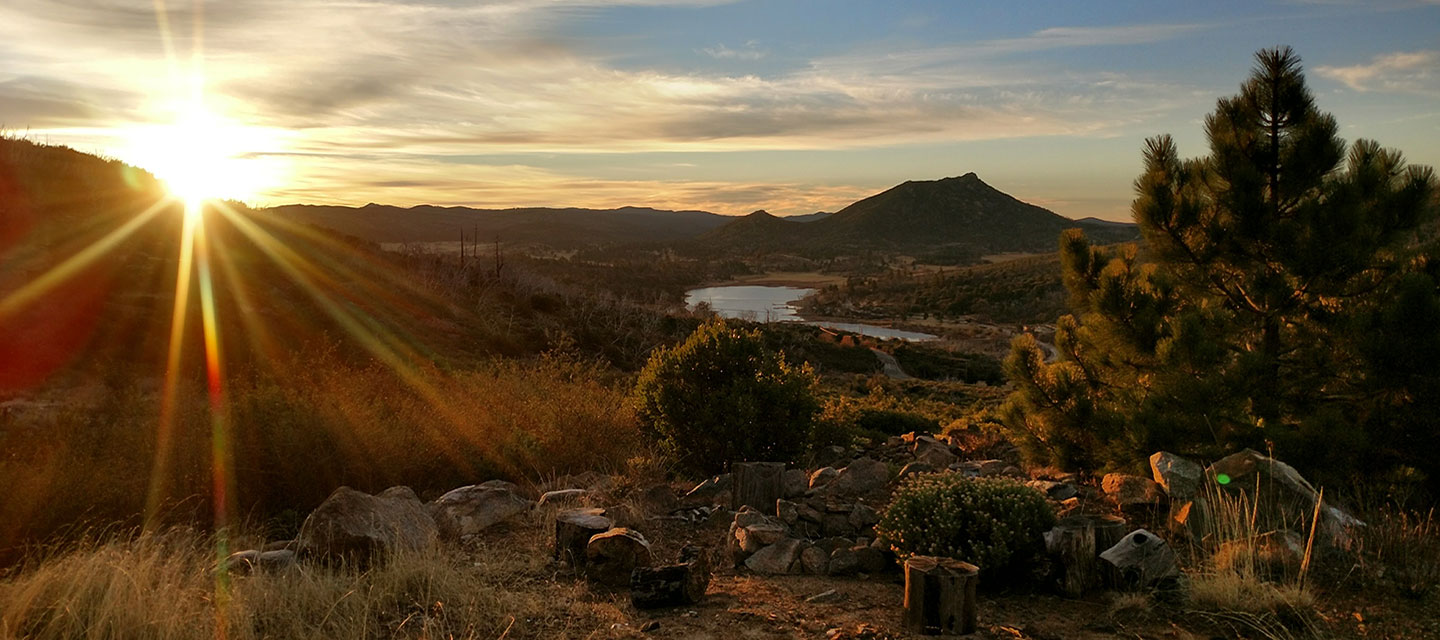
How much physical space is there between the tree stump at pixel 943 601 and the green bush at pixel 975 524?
79cm

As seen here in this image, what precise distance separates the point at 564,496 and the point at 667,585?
2.33 meters

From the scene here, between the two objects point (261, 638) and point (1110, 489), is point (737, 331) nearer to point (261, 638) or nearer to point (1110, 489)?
point (1110, 489)

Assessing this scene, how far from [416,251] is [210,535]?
3037 centimetres

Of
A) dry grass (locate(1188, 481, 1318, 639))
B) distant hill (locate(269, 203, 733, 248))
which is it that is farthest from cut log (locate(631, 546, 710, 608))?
distant hill (locate(269, 203, 733, 248))

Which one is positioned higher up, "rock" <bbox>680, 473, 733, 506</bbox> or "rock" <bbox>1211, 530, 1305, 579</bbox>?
"rock" <bbox>1211, 530, 1305, 579</bbox>

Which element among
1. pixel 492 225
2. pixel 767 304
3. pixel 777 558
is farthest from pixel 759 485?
pixel 492 225

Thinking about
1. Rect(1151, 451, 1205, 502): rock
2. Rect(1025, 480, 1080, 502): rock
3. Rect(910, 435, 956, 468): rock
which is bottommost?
Rect(910, 435, 956, 468): rock

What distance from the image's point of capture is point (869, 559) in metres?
5.41

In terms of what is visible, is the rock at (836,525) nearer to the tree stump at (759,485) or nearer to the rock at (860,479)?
the tree stump at (759,485)

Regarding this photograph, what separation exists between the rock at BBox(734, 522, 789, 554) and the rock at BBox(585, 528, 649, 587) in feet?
2.83

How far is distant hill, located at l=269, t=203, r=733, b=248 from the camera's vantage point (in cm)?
9750

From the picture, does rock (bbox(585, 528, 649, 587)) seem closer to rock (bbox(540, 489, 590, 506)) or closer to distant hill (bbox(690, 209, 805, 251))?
rock (bbox(540, 489, 590, 506))

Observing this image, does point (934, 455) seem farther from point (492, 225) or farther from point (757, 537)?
point (492, 225)

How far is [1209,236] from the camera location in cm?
745
